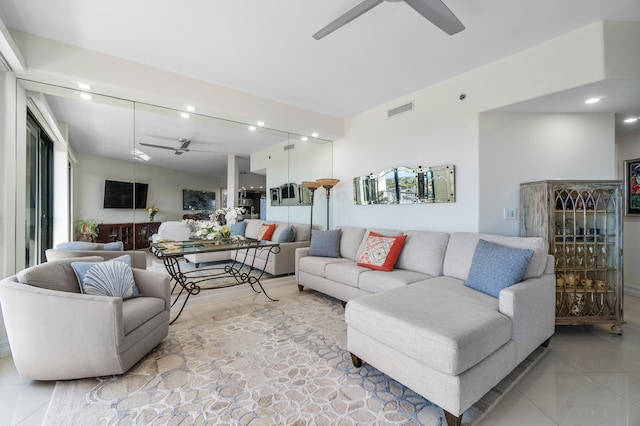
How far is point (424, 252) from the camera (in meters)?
3.02

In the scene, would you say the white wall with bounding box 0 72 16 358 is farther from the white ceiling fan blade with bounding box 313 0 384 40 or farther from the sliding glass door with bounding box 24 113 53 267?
the white ceiling fan blade with bounding box 313 0 384 40

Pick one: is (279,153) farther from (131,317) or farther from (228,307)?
(131,317)

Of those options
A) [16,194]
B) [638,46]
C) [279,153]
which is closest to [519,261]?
[638,46]

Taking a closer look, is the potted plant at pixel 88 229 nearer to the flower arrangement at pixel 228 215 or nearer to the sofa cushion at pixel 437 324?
the flower arrangement at pixel 228 215

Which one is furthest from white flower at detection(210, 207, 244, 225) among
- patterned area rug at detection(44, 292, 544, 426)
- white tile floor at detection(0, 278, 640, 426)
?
white tile floor at detection(0, 278, 640, 426)

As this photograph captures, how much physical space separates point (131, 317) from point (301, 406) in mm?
1344

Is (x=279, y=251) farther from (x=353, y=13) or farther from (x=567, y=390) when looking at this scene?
(x=567, y=390)

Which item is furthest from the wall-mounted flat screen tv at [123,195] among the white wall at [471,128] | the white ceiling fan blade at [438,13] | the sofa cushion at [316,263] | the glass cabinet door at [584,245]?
the glass cabinet door at [584,245]

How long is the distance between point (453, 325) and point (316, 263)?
2.18 meters

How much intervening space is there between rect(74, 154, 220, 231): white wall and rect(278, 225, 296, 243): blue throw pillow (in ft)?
4.86

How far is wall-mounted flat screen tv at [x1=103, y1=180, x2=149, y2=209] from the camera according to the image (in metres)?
3.12

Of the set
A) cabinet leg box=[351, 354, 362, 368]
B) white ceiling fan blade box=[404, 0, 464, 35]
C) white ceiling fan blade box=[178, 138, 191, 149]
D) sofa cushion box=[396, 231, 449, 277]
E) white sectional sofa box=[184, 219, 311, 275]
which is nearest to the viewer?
white ceiling fan blade box=[404, 0, 464, 35]

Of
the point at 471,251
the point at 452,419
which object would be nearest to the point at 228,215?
the point at 471,251

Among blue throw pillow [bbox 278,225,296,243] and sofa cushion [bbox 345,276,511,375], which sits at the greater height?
blue throw pillow [bbox 278,225,296,243]
